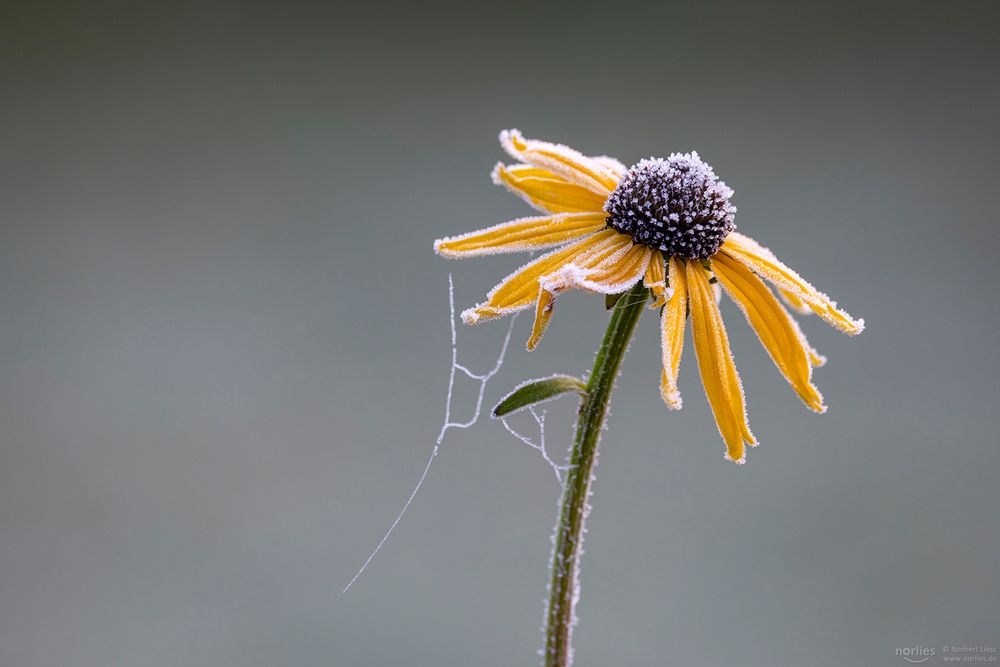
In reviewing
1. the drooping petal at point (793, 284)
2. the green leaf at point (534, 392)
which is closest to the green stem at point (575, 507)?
the green leaf at point (534, 392)

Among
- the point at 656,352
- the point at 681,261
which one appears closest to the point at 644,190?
the point at 681,261

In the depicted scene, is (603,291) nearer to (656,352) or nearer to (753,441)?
(753,441)

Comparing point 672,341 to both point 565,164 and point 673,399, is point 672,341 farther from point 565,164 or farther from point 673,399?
point 565,164

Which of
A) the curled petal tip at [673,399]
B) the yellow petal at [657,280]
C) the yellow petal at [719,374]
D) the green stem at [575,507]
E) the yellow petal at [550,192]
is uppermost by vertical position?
the yellow petal at [550,192]

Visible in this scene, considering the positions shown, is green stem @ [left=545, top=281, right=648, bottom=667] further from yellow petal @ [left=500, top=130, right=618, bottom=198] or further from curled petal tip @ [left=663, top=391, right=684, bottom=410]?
yellow petal @ [left=500, top=130, right=618, bottom=198]

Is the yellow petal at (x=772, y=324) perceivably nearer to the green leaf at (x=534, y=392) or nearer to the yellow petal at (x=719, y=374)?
the yellow petal at (x=719, y=374)

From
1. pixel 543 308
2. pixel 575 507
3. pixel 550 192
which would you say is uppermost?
pixel 550 192

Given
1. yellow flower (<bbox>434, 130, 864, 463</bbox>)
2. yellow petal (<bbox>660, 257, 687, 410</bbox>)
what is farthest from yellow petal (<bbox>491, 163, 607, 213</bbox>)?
yellow petal (<bbox>660, 257, 687, 410</bbox>)

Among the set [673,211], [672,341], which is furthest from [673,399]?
[673,211]

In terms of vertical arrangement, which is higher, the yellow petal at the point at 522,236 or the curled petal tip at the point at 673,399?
the yellow petal at the point at 522,236
